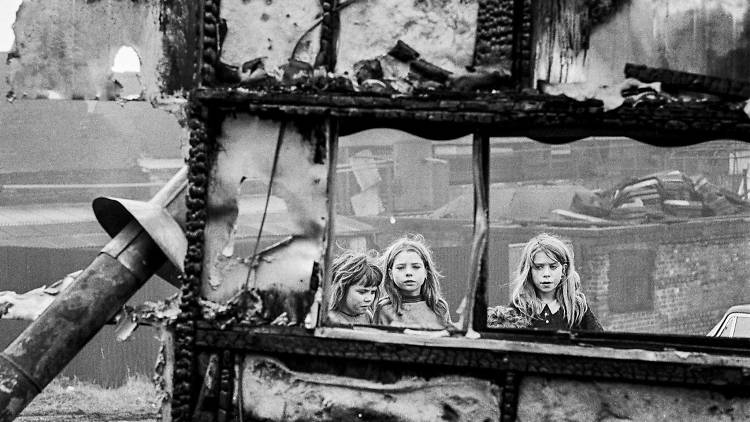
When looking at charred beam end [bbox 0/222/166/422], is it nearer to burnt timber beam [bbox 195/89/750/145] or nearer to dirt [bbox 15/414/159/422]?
burnt timber beam [bbox 195/89/750/145]

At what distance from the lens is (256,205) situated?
22.2 metres

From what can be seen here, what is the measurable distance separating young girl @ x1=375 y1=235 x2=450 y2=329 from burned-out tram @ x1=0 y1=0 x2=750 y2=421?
70.0 inches

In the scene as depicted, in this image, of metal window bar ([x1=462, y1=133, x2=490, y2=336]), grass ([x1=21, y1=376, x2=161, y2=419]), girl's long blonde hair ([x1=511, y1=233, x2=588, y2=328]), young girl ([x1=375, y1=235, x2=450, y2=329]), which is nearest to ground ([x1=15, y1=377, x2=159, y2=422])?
grass ([x1=21, y1=376, x2=161, y2=419])

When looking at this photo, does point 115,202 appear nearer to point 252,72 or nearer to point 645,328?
point 252,72

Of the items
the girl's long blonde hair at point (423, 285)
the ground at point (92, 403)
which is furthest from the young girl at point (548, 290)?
the ground at point (92, 403)

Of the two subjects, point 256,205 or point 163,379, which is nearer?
point 163,379

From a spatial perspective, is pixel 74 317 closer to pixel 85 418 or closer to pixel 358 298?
pixel 358 298

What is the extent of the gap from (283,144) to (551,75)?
4.31ft

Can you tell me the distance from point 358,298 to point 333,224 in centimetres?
214

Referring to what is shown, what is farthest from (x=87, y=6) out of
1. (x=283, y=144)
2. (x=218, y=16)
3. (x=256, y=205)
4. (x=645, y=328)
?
(x=645, y=328)

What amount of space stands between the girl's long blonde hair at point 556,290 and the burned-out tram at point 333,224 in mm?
1718

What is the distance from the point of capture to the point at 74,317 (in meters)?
5.54

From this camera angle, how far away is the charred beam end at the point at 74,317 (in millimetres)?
5449

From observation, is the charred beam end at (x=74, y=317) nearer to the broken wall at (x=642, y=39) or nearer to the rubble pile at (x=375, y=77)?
the rubble pile at (x=375, y=77)
